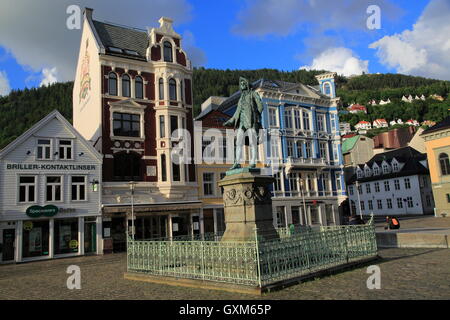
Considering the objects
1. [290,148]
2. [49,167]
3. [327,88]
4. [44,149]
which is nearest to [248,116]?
[49,167]

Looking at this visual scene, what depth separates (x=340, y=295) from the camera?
29.5 ft

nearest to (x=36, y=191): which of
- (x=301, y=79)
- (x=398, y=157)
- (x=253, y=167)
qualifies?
(x=253, y=167)

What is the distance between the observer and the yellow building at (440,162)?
4312 centimetres

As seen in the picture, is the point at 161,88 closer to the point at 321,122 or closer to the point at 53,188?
the point at 53,188

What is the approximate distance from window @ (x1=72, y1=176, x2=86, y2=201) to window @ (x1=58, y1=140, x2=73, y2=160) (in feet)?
5.49

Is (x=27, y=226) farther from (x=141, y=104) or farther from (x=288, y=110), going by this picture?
(x=288, y=110)

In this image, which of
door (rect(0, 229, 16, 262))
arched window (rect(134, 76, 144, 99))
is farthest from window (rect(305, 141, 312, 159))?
door (rect(0, 229, 16, 262))

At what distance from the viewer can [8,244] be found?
84.1 feet

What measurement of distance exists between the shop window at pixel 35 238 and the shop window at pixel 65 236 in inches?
24.9

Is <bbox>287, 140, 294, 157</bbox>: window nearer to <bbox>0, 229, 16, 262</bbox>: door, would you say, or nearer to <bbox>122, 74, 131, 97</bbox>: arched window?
<bbox>122, 74, 131, 97</bbox>: arched window

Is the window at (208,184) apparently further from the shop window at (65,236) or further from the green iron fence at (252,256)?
the green iron fence at (252,256)

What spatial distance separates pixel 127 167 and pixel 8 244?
1025 cm

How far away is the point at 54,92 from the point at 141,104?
6733cm

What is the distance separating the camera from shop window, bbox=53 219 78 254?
2736cm
